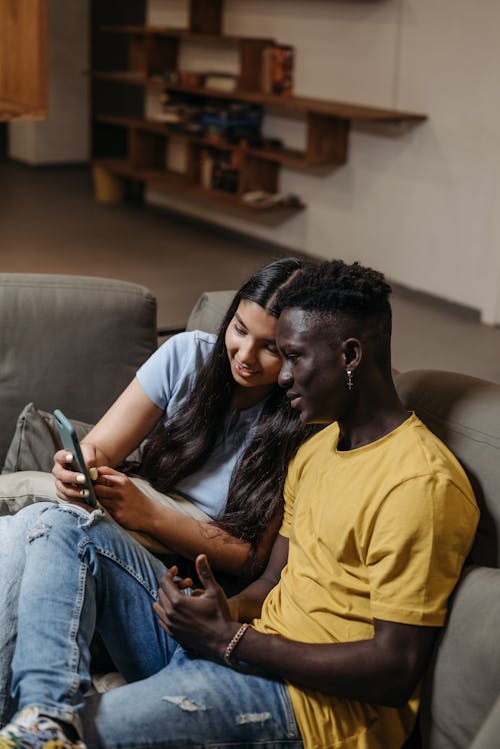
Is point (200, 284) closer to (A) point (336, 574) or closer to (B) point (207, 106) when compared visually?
(B) point (207, 106)

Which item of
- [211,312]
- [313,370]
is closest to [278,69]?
[211,312]

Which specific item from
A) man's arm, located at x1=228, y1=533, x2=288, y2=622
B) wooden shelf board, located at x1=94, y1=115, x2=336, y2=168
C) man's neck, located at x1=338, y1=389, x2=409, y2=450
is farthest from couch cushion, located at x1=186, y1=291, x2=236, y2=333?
Result: wooden shelf board, located at x1=94, y1=115, x2=336, y2=168

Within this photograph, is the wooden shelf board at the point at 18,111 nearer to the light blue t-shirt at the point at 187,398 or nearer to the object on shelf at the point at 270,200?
the light blue t-shirt at the point at 187,398

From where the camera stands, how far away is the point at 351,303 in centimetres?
160

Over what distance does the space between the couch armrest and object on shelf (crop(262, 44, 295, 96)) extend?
4.03 meters

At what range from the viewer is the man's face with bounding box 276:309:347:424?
5.20 feet

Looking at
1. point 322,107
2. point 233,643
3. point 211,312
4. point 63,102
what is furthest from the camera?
point 63,102

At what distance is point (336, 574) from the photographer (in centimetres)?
158

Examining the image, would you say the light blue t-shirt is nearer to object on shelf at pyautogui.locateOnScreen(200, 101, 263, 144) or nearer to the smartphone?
the smartphone

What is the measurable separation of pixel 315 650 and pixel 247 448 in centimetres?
60

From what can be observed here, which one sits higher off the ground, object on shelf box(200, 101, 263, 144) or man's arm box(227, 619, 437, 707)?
object on shelf box(200, 101, 263, 144)

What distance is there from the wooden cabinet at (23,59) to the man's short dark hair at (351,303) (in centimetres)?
197

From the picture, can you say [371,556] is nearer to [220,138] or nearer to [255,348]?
[255,348]

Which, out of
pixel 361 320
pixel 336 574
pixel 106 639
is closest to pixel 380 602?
pixel 336 574
